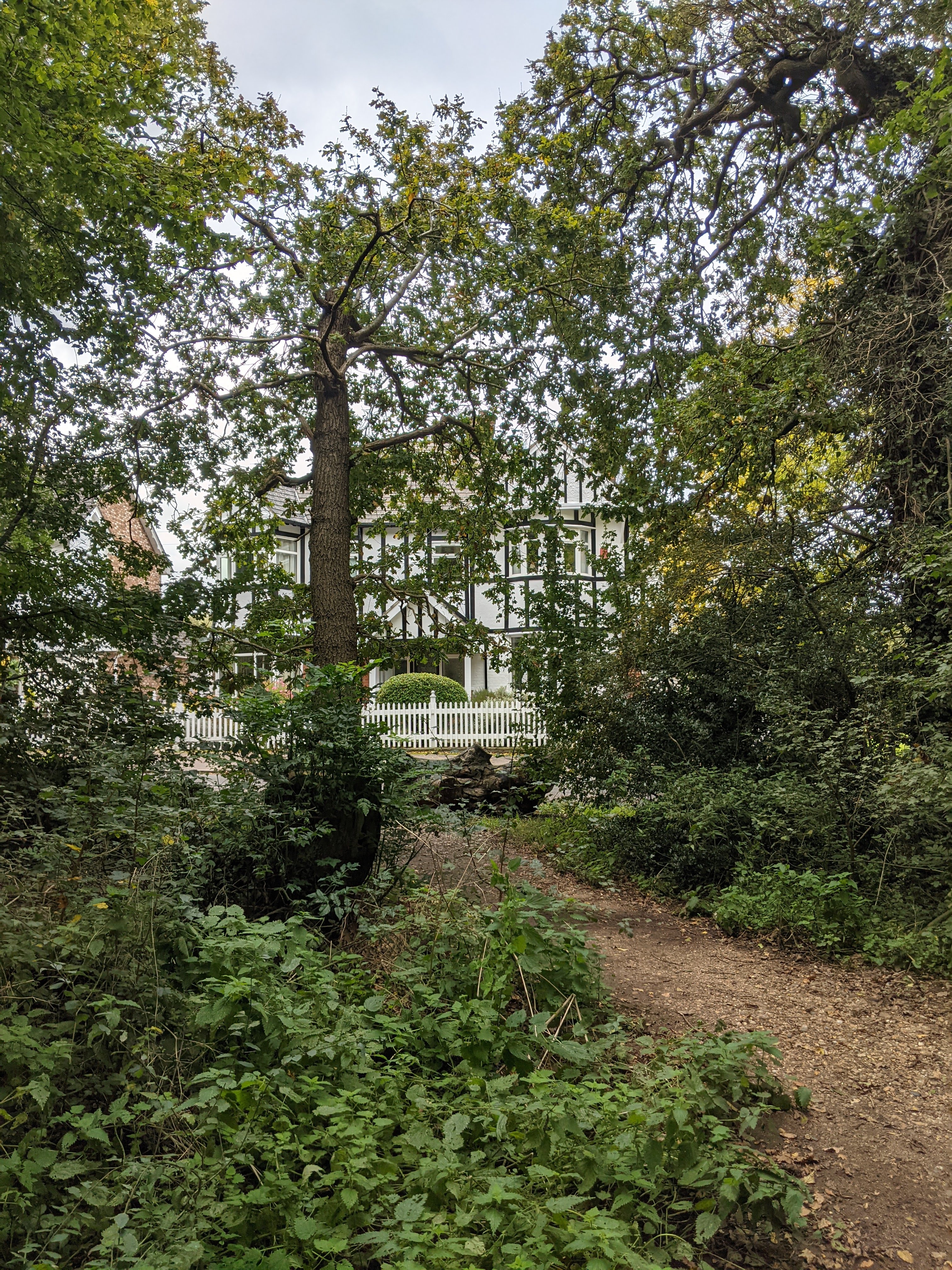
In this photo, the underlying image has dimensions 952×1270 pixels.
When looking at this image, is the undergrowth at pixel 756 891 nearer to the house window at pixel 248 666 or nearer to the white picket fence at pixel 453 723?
the house window at pixel 248 666

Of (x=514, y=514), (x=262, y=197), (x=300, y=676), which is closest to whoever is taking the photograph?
(x=300, y=676)

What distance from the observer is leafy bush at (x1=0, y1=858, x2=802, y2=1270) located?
227 centimetres

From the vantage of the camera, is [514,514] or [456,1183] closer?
[456,1183]

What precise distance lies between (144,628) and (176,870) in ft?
8.18

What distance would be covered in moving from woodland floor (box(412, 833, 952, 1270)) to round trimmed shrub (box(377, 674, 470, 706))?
13.1m

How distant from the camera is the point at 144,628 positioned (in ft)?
19.8

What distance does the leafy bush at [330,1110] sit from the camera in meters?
2.27

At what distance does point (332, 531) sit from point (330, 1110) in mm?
6188

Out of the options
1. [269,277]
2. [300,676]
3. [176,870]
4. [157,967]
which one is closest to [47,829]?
[176,870]

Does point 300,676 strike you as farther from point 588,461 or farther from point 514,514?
point 588,461

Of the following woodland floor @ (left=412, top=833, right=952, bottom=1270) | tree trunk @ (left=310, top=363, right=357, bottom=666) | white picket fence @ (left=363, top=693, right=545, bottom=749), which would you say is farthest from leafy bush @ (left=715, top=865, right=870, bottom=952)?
white picket fence @ (left=363, top=693, right=545, bottom=749)

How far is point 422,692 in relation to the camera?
20.1 metres

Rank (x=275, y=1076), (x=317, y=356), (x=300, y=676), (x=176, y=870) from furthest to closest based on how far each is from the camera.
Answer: (x=317, y=356) → (x=300, y=676) → (x=176, y=870) → (x=275, y=1076)

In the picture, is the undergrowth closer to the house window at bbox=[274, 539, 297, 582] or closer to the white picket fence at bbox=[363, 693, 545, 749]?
the white picket fence at bbox=[363, 693, 545, 749]
